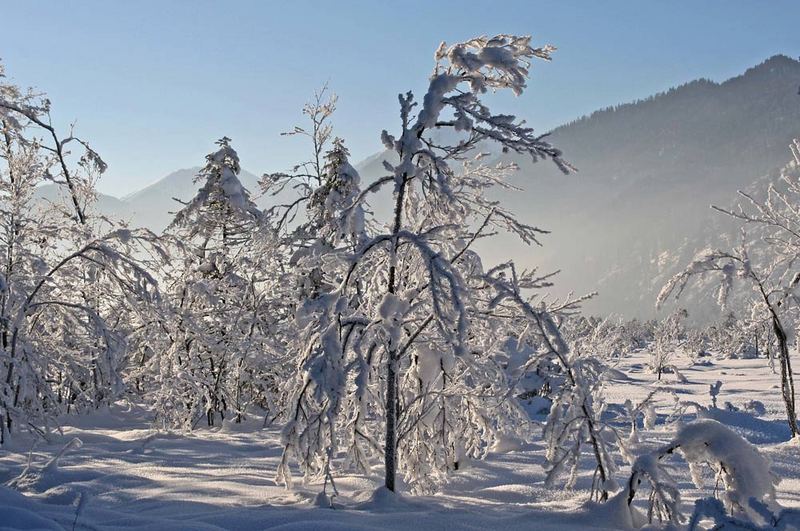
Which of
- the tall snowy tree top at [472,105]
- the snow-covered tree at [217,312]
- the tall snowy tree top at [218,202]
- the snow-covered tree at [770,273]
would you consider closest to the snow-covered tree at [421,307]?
the tall snowy tree top at [472,105]

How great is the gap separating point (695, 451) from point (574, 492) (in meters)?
1.98

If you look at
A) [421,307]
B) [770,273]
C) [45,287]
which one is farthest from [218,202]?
[770,273]

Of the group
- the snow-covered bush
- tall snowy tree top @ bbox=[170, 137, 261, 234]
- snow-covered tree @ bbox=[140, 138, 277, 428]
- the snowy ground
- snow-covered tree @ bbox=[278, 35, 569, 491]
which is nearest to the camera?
the snow-covered bush

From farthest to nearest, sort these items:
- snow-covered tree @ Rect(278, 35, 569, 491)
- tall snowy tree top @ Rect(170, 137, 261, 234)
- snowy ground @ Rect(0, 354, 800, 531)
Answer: tall snowy tree top @ Rect(170, 137, 261, 234) → snow-covered tree @ Rect(278, 35, 569, 491) → snowy ground @ Rect(0, 354, 800, 531)

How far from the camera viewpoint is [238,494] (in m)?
4.70

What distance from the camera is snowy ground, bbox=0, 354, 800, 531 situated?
3.53 meters

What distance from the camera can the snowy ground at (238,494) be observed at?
3527mm

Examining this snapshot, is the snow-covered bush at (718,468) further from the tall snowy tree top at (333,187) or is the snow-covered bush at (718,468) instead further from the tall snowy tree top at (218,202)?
the tall snowy tree top at (218,202)

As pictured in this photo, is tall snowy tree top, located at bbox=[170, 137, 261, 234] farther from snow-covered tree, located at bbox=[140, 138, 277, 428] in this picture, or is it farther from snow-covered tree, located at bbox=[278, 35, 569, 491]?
snow-covered tree, located at bbox=[278, 35, 569, 491]

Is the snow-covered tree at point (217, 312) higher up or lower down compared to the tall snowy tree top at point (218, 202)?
lower down

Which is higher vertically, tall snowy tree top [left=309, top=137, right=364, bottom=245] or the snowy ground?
tall snowy tree top [left=309, top=137, right=364, bottom=245]

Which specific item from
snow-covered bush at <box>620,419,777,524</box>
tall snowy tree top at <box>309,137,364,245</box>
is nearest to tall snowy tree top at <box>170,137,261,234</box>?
tall snowy tree top at <box>309,137,364,245</box>

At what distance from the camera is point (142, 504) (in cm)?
432

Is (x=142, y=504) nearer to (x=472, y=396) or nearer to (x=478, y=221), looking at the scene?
(x=472, y=396)
